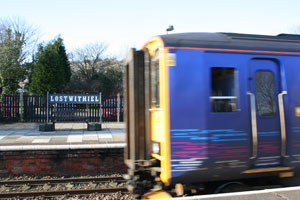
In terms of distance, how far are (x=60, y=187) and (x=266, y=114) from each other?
18.9ft

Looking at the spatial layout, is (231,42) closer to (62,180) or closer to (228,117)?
(228,117)

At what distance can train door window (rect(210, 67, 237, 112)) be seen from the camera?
428 cm

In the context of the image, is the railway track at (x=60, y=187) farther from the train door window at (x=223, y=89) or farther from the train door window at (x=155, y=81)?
the train door window at (x=223, y=89)

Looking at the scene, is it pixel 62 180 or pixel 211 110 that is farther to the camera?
pixel 62 180

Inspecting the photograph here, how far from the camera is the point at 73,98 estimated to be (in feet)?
46.1

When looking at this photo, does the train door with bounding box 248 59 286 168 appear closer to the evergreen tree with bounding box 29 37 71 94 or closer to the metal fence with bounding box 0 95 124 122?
the metal fence with bounding box 0 95 124 122

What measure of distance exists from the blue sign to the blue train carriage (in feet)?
31.8

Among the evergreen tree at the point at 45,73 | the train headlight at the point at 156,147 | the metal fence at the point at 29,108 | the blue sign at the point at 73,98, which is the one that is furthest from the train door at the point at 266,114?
the evergreen tree at the point at 45,73

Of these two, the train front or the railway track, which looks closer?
the train front

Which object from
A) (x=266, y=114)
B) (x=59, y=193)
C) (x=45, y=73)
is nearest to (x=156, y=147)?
(x=266, y=114)

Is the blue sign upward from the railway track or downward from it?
upward

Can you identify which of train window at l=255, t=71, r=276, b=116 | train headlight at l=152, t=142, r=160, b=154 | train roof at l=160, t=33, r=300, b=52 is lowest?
train headlight at l=152, t=142, r=160, b=154

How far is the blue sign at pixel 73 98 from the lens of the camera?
45.2ft

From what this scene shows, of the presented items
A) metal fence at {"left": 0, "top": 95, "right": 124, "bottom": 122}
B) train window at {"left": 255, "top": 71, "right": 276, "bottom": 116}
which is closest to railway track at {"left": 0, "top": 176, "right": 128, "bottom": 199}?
train window at {"left": 255, "top": 71, "right": 276, "bottom": 116}
